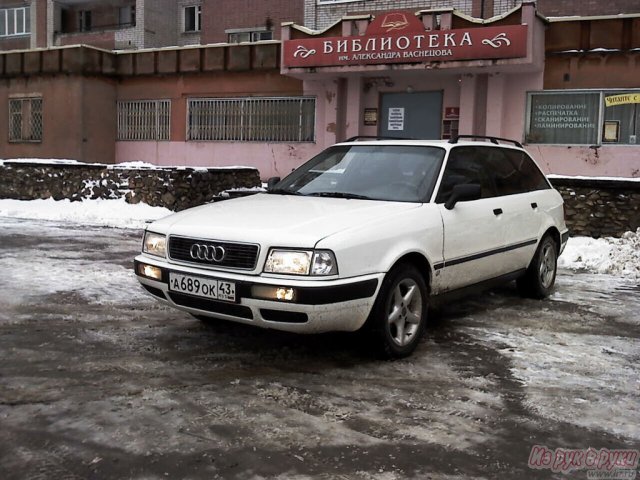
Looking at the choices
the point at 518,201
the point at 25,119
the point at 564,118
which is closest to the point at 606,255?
the point at 518,201

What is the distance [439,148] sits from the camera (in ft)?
18.4

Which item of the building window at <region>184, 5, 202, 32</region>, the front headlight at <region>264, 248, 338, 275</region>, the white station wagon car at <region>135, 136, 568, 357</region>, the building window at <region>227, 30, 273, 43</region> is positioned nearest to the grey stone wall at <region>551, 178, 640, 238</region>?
the white station wagon car at <region>135, 136, 568, 357</region>

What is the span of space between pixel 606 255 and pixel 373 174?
207 inches

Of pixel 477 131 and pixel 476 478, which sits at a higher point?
pixel 477 131

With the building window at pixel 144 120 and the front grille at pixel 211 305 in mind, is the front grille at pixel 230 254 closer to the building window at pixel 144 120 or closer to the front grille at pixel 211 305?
the front grille at pixel 211 305

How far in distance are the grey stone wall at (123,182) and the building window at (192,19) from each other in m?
16.3

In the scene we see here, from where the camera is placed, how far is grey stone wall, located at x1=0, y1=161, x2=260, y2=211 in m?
14.5

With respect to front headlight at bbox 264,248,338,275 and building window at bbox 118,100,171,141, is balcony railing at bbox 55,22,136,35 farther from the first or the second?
front headlight at bbox 264,248,338,275

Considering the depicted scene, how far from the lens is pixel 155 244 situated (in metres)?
4.82

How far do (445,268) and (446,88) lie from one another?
35.2 feet

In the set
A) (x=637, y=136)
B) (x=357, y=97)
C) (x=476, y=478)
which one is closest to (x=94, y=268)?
(x=476, y=478)

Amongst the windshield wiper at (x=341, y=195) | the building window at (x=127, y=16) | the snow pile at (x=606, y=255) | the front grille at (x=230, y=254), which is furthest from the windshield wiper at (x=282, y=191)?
the building window at (x=127, y=16)

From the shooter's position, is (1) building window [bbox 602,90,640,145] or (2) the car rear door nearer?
(2) the car rear door

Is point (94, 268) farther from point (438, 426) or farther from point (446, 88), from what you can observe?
point (446, 88)
